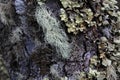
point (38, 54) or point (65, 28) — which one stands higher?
point (65, 28)

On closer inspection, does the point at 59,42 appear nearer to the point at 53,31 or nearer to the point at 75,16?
the point at 53,31

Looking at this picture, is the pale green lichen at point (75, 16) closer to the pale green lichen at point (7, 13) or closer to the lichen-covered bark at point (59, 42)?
the lichen-covered bark at point (59, 42)

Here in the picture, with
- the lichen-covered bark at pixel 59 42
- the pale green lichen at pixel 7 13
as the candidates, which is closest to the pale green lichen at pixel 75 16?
the lichen-covered bark at pixel 59 42

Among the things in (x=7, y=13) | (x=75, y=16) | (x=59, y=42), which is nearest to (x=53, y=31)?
(x=59, y=42)

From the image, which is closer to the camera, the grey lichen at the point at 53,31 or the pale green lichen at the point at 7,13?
the grey lichen at the point at 53,31

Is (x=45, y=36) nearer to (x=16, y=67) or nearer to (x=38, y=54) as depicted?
(x=38, y=54)

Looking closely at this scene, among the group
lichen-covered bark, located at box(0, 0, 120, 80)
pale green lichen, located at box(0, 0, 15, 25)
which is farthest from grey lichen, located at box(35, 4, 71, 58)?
pale green lichen, located at box(0, 0, 15, 25)

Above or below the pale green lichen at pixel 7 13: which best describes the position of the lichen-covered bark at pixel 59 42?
below

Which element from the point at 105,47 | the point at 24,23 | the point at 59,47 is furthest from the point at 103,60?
the point at 24,23
